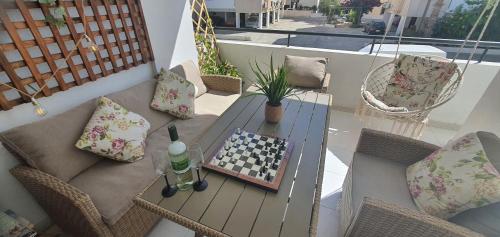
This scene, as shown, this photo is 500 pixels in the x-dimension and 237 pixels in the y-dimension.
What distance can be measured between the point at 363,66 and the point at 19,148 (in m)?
3.30

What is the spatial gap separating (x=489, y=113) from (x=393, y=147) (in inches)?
36.9

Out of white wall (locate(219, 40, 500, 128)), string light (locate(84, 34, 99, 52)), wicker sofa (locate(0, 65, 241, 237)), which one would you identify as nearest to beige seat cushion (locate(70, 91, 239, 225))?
wicker sofa (locate(0, 65, 241, 237))

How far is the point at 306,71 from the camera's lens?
260 centimetres

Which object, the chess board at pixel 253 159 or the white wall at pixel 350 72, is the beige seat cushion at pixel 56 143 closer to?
the chess board at pixel 253 159

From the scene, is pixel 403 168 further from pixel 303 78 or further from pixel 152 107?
pixel 152 107

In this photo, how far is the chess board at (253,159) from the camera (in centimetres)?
111

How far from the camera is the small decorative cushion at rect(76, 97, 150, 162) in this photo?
142cm

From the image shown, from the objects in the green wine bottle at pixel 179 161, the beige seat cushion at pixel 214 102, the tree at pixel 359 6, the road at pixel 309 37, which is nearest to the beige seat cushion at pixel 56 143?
the green wine bottle at pixel 179 161

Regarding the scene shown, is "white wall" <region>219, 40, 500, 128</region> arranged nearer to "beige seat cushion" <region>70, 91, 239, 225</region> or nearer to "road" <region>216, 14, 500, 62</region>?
"beige seat cushion" <region>70, 91, 239, 225</region>

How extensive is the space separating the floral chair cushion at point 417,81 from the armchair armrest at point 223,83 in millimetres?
1749

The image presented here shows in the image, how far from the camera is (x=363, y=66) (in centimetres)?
273

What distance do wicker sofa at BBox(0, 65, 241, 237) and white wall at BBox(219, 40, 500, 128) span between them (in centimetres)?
213

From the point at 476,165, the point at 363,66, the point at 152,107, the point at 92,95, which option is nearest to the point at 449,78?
the point at 363,66

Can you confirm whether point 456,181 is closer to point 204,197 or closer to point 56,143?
point 204,197
